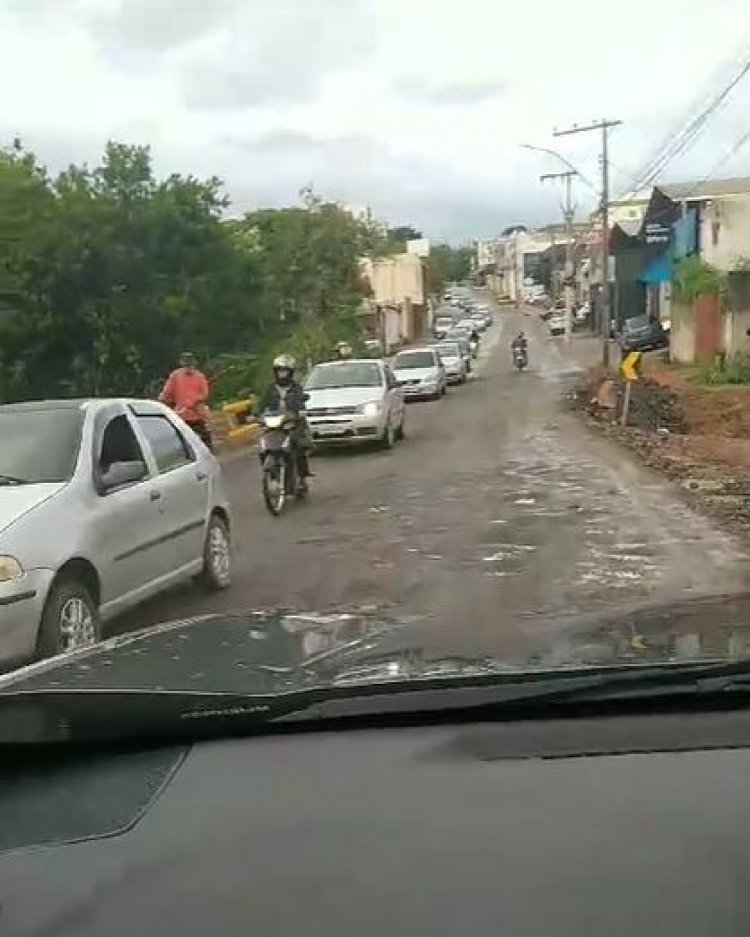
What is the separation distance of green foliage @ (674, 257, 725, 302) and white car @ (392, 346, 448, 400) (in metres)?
9.29

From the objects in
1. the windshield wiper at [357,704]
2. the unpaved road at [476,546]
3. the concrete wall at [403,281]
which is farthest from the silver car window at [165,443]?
the concrete wall at [403,281]

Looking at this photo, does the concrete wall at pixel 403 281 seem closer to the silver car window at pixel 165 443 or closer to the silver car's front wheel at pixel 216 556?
the silver car's front wheel at pixel 216 556

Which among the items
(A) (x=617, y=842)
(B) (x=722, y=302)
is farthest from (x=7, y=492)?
(B) (x=722, y=302)

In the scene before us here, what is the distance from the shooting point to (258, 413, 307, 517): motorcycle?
1510cm

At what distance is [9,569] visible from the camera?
6.80 metres

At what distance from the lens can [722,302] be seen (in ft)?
142

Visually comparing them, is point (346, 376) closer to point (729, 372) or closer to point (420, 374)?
point (420, 374)

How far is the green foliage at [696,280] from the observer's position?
4466 cm

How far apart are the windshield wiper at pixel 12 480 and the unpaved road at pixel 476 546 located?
1.28m

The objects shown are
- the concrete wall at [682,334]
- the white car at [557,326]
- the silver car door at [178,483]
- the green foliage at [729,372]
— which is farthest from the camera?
the white car at [557,326]

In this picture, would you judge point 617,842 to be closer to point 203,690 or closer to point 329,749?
point 329,749

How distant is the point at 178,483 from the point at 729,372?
98.8 feet

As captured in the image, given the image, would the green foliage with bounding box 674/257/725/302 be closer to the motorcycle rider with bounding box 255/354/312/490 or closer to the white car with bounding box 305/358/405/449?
the white car with bounding box 305/358/405/449

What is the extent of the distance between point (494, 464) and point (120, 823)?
58.8 feet
